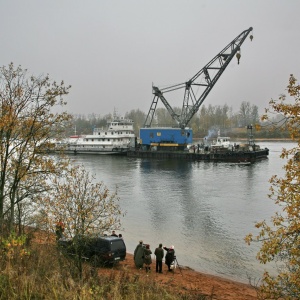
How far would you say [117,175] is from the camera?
36969 millimetres

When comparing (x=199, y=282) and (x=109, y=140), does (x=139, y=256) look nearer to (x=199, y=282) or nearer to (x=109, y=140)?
(x=199, y=282)

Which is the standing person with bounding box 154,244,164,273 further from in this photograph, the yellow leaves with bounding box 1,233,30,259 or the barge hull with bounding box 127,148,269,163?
the barge hull with bounding box 127,148,269,163

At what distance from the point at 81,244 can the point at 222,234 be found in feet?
31.6

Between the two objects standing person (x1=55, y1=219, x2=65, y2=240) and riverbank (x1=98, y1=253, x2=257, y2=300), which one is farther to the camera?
riverbank (x1=98, y1=253, x2=257, y2=300)

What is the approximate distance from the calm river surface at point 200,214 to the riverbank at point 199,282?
0.85 m

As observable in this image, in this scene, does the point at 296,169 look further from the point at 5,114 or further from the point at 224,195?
the point at 224,195

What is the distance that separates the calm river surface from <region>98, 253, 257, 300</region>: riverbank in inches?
33.6

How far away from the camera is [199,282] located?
10.9 metres

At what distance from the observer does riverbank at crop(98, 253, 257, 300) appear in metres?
10.0

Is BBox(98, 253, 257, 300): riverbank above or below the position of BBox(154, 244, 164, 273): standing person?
below

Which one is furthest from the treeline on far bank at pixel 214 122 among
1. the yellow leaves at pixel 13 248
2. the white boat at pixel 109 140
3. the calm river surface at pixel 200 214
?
the yellow leaves at pixel 13 248

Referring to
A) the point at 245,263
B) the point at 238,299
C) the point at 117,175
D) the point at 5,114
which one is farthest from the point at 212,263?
the point at 117,175

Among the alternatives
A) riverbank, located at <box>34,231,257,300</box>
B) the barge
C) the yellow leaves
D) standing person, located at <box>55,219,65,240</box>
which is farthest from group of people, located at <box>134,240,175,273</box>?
the barge

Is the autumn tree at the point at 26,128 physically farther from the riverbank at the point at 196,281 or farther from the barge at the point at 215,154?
the barge at the point at 215,154
